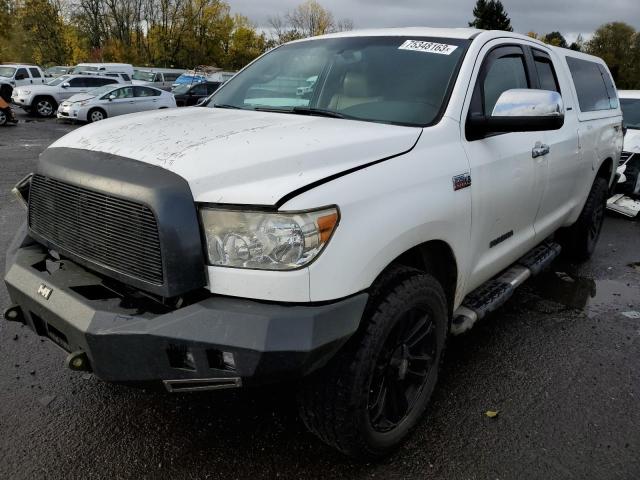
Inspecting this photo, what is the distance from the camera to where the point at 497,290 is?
3.41 metres

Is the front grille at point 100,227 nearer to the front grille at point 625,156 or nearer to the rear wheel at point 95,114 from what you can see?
the front grille at point 625,156

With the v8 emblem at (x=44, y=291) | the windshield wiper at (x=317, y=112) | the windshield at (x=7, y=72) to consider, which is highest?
the windshield wiper at (x=317, y=112)

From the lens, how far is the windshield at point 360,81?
2859 mm

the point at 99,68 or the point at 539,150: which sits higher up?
the point at 539,150

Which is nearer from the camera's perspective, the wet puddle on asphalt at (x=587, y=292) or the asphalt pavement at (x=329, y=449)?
the asphalt pavement at (x=329, y=449)

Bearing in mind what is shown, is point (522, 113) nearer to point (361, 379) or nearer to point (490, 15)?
point (361, 379)

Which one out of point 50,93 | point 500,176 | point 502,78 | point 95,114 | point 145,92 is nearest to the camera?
point 500,176

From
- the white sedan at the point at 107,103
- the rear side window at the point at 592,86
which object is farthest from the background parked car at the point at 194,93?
the rear side window at the point at 592,86

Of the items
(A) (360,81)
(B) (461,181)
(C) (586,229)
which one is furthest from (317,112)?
(C) (586,229)

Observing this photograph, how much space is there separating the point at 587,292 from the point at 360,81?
119 inches

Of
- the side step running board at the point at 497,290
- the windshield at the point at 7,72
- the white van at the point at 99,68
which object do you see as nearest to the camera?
the side step running board at the point at 497,290

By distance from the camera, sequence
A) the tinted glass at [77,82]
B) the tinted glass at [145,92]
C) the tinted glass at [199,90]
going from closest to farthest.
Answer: the tinted glass at [145,92] → the tinted glass at [77,82] → the tinted glass at [199,90]

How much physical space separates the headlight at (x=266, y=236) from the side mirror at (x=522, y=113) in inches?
47.5

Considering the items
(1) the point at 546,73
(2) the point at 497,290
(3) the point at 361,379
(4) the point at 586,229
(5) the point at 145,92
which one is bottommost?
(5) the point at 145,92
